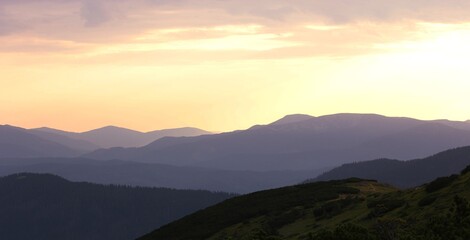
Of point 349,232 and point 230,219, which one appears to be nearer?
point 349,232

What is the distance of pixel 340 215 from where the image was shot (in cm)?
7394

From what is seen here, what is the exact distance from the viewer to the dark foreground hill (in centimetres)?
4647

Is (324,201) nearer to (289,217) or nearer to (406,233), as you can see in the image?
(289,217)

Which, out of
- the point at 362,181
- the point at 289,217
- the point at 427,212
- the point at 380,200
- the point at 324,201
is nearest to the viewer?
the point at 427,212

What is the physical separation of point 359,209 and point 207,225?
1119 inches

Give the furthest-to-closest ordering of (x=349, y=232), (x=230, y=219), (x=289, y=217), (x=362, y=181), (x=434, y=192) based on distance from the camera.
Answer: (x=362, y=181) → (x=230, y=219) → (x=289, y=217) → (x=434, y=192) → (x=349, y=232)

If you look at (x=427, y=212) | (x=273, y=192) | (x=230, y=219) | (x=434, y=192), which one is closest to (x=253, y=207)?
(x=230, y=219)

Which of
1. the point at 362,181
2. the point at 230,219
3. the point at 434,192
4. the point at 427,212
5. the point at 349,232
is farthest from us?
the point at 362,181

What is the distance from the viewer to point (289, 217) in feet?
267

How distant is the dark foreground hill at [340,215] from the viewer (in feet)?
152

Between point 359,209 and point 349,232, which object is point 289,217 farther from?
point 349,232

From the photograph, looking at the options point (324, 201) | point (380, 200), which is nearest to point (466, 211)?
point (380, 200)

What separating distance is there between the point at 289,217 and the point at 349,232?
1418 inches

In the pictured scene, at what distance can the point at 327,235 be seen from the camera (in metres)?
45.8
